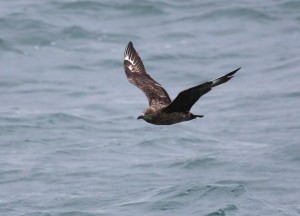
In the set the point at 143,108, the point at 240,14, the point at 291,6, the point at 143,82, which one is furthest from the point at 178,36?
the point at 143,82

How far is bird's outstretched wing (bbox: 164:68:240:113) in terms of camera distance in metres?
11.0

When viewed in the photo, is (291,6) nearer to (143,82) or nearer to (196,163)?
(196,163)

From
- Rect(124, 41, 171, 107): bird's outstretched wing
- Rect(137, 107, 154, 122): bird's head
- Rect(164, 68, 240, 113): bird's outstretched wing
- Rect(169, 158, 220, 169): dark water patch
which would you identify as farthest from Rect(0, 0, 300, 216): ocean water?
Rect(164, 68, 240, 113): bird's outstretched wing

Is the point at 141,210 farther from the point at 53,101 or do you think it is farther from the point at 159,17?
the point at 159,17

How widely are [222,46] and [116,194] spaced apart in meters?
10.4

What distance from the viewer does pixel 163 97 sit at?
13156mm

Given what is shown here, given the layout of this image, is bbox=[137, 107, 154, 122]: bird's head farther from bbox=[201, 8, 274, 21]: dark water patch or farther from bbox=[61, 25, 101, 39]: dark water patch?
bbox=[201, 8, 274, 21]: dark water patch

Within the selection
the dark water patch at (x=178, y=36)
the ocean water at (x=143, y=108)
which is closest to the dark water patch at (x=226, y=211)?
the ocean water at (x=143, y=108)

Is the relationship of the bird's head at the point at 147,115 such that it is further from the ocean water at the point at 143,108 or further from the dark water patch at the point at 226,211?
the dark water patch at the point at 226,211

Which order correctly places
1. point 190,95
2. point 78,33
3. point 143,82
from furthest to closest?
point 78,33 → point 143,82 → point 190,95

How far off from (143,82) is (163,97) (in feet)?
2.38

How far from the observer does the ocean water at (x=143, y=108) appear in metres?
15.9

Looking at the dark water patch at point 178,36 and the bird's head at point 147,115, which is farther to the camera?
the dark water patch at point 178,36

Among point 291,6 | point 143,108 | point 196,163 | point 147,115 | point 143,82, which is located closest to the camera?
point 147,115
